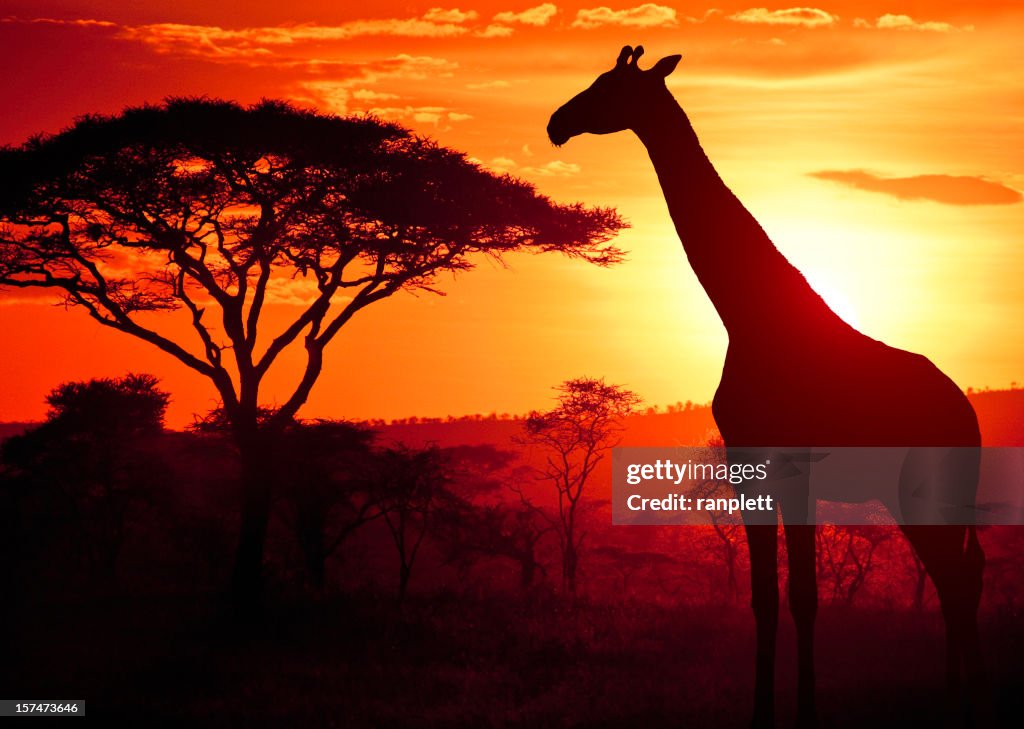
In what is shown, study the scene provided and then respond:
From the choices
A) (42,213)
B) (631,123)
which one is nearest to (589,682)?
(631,123)

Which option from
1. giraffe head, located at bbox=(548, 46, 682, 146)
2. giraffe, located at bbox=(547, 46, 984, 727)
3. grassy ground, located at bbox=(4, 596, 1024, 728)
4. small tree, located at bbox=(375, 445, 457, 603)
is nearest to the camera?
giraffe, located at bbox=(547, 46, 984, 727)

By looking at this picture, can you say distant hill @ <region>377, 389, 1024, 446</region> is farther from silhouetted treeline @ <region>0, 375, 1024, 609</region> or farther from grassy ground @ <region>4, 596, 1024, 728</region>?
grassy ground @ <region>4, 596, 1024, 728</region>

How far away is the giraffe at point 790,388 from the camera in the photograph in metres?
8.31

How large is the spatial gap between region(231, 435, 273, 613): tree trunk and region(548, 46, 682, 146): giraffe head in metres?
9.66

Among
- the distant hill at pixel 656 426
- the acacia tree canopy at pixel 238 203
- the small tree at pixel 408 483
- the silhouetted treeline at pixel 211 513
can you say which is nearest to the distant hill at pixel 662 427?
the distant hill at pixel 656 426

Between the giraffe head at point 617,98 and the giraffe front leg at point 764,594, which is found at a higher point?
the giraffe head at point 617,98

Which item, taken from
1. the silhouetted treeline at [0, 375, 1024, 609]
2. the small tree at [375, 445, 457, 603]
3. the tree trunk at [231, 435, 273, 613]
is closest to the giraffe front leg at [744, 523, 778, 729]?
the tree trunk at [231, 435, 273, 613]

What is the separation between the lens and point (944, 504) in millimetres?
8289

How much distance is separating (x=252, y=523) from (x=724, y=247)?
11.0m

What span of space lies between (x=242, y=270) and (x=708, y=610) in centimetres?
931

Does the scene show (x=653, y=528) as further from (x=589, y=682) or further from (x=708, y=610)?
(x=589, y=682)

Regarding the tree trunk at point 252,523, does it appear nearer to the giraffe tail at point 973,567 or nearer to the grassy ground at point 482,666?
the grassy ground at point 482,666

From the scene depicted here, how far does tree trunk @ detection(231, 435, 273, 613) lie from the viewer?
17.6 m

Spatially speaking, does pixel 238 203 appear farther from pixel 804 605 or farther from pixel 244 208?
pixel 804 605
